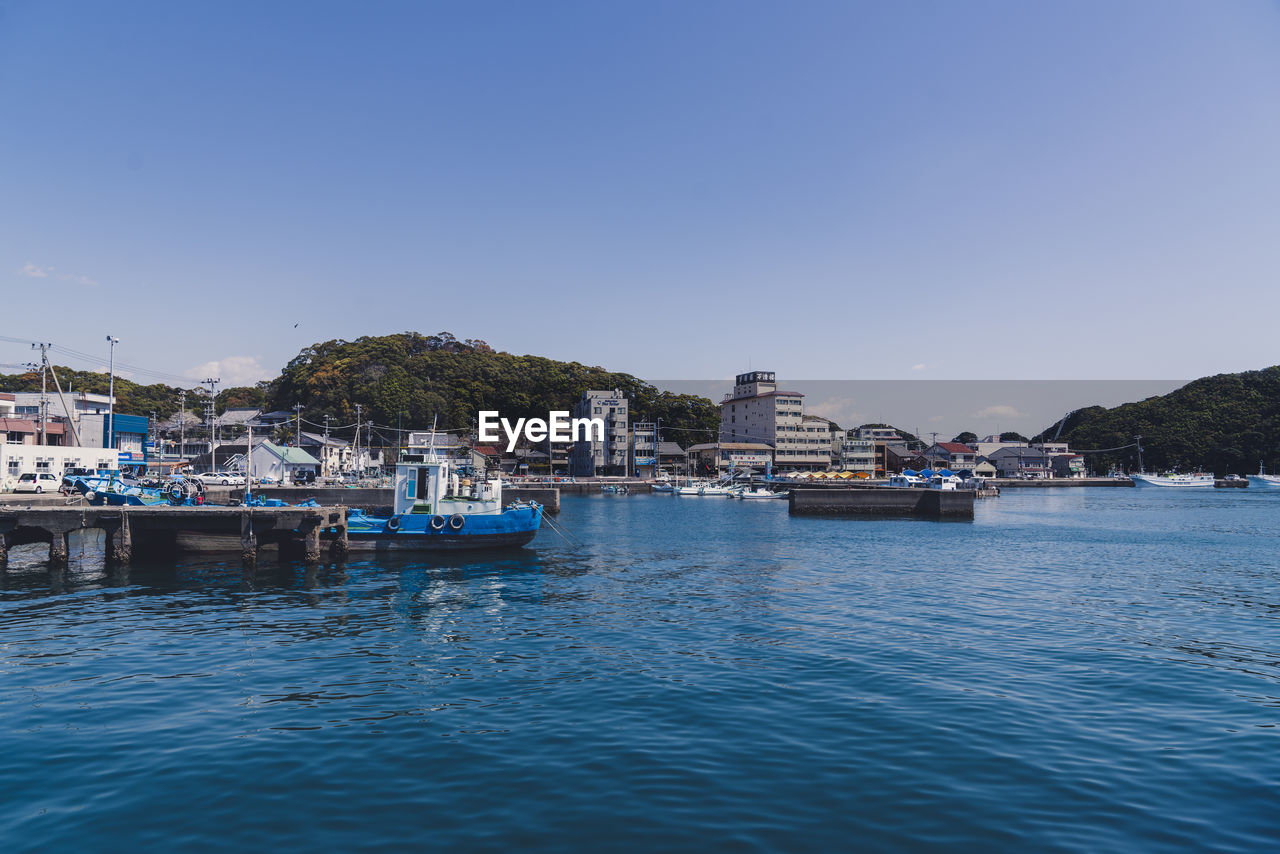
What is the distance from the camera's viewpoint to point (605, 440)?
13512 cm

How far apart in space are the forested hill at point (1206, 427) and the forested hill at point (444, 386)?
111 m

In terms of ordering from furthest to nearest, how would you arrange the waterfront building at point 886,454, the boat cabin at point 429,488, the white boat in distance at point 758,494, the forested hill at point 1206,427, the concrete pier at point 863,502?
1. the waterfront building at point 886,454
2. the forested hill at point 1206,427
3. the white boat in distance at point 758,494
4. the concrete pier at point 863,502
5. the boat cabin at point 429,488

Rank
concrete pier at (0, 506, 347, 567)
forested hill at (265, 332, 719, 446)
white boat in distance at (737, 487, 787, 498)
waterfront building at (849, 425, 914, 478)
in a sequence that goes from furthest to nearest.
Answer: waterfront building at (849, 425, 914, 478), forested hill at (265, 332, 719, 446), white boat in distance at (737, 487, 787, 498), concrete pier at (0, 506, 347, 567)

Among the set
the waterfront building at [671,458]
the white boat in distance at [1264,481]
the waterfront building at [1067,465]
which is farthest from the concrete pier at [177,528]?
the waterfront building at [1067,465]

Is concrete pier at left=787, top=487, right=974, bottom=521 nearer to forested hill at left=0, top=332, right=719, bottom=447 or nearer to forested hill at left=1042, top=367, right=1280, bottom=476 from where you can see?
forested hill at left=0, top=332, right=719, bottom=447

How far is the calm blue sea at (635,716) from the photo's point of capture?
8844 mm

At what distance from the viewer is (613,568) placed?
1330 inches

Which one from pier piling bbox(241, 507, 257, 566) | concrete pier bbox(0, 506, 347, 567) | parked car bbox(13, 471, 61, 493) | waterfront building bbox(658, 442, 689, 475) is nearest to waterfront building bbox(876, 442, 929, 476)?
waterfront building bbox(658, 442, 689, 475)

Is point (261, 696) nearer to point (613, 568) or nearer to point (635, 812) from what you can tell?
point (635, 812)

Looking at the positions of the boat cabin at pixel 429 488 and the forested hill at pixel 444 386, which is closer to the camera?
the boat cabin at pixel 429 488

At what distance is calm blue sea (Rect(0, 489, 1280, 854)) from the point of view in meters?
8.84

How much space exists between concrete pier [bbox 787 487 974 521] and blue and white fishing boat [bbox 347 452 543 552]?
142 ft

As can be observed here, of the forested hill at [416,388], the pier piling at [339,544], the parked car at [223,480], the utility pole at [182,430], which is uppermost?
the forested hill at [416,388]

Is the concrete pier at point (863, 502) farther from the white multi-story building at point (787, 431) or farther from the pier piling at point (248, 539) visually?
the white multi-story building at point (787, 431)
